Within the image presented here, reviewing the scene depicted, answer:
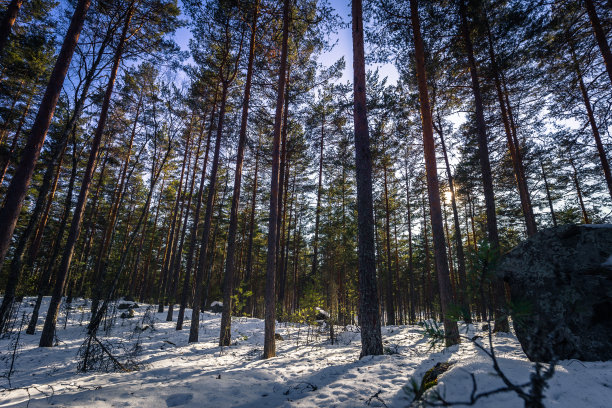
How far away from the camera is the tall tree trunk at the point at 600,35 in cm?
696

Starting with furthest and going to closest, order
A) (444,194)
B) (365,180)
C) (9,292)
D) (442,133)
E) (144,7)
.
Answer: (444,194) → (442,133) → (144,7) → (365,180) → (9,292)

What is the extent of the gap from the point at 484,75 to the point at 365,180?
28.5 feet

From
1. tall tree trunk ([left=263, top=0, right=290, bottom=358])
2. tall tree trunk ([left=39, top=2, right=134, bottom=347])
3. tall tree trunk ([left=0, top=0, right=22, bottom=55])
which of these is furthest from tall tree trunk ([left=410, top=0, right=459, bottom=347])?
tall tree trunk ([left=0, top=0, right=22, bottom=55])

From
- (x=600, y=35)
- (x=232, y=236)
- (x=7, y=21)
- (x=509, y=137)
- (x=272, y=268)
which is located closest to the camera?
(x=7, y=21)

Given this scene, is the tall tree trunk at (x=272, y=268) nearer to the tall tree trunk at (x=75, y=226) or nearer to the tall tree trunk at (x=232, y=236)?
the tall tree trunk at (x=232, y=236)

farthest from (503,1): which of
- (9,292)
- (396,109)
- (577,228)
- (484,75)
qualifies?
(9,292)

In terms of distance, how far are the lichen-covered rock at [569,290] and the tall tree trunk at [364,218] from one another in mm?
2170

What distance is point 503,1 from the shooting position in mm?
8406

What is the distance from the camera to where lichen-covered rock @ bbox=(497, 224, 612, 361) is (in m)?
3.57

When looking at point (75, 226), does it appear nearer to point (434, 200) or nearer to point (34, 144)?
point (34, 144)

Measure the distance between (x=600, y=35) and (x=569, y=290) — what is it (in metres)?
8.26

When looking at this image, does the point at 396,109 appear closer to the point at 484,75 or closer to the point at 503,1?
the point at 484,75

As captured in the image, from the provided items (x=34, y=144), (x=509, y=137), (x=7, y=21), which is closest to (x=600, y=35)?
(x=509, y=137)

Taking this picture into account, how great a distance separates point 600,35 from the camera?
7.00 m
